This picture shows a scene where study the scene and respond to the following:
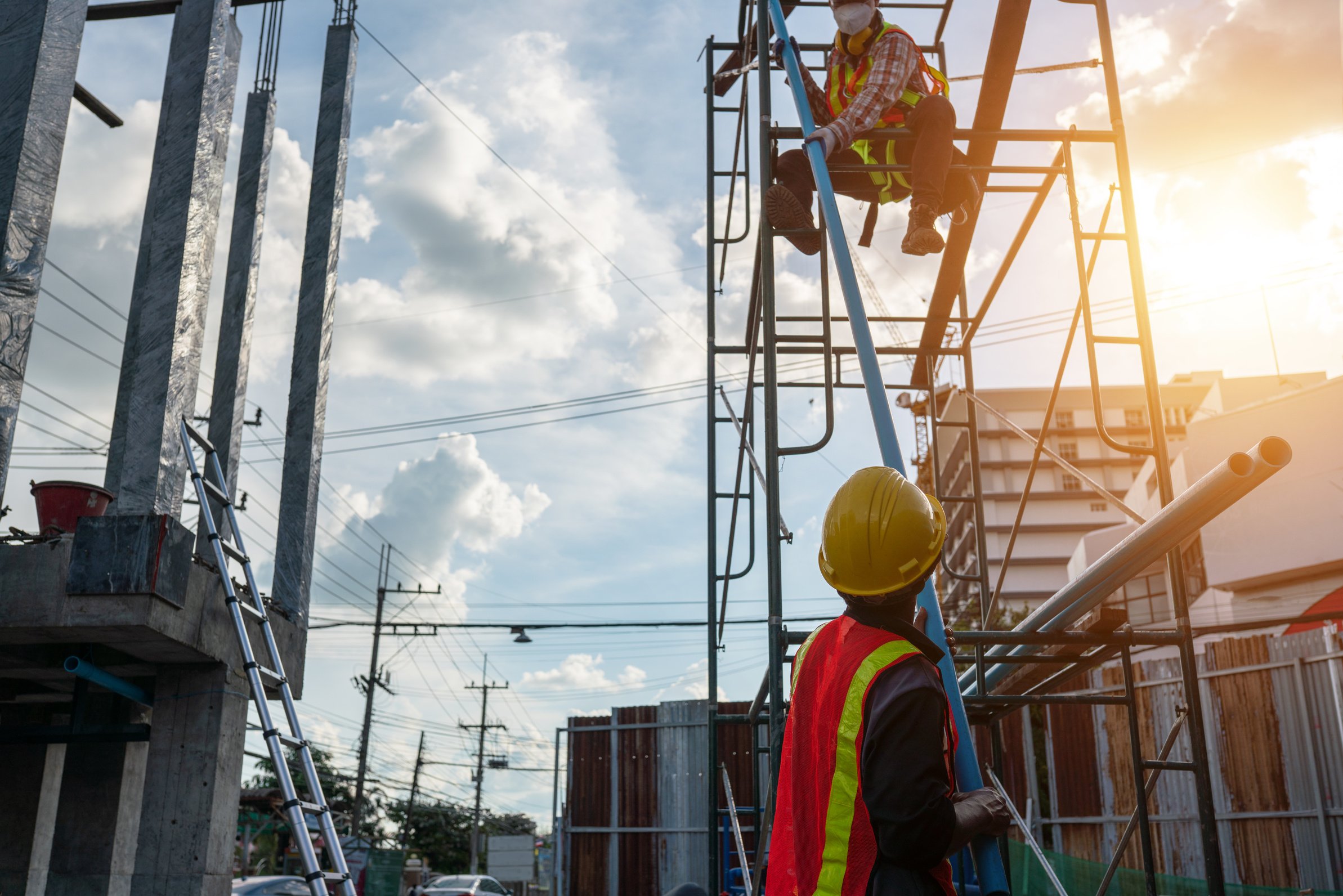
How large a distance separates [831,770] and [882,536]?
54 centimetres

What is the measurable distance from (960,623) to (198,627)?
42729 mm

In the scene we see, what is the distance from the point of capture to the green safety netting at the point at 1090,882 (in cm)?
983

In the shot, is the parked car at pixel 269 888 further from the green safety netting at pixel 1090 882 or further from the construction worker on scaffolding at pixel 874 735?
the construction worker on scaffolding at pixel 874 735

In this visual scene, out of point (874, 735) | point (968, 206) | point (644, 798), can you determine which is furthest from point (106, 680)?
point (644, 798)

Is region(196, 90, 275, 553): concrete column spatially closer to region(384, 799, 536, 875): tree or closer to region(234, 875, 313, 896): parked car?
region(234, 875, 313, 896): parked car

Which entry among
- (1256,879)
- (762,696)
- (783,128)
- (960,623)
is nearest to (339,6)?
(783,128)

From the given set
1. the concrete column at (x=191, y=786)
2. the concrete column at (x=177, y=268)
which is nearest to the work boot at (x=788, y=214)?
the concrete column at (x=177, y=268)

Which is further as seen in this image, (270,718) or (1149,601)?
(1149,601)

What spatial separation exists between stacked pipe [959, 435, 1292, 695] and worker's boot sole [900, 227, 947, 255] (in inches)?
85.2

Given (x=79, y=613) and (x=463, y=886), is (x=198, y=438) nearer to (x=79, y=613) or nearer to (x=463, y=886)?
(x=79, y=613)

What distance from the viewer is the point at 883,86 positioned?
18.5 ft

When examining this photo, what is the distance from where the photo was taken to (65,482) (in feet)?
19.5

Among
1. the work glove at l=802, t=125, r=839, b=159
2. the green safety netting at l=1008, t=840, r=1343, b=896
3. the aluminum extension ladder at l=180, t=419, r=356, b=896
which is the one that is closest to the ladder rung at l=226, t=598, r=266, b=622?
the aluminum extension ladder at l=180, t=419, r=356, b=896

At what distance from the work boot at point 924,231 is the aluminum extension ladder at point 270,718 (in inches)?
161
